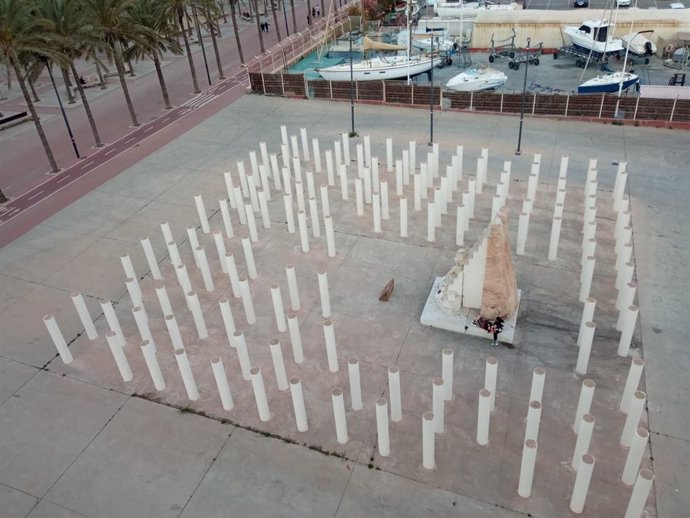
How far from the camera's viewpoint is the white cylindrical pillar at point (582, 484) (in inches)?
360

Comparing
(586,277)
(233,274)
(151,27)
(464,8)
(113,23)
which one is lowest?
(586,277)

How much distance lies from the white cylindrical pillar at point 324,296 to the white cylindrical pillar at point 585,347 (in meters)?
6.33

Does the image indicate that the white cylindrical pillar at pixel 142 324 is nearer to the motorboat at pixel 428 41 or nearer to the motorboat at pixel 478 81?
the motorboat at pixel 478 81

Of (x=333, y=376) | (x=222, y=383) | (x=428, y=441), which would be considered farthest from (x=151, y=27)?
Result: (x=428, y=441)

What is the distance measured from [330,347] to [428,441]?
3.43 meters

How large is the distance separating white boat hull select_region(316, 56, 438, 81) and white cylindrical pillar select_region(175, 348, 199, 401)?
86.6 ft

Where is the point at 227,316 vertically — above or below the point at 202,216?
above

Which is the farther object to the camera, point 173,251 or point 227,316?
point 173,251

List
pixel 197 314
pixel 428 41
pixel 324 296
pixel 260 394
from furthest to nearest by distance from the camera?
1. pixel 428 41
2. pixel 324 296
3. pixel 197 314
4. pixel 260 394

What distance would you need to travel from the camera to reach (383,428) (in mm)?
10828

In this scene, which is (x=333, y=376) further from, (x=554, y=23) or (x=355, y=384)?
(x=554, y=23)

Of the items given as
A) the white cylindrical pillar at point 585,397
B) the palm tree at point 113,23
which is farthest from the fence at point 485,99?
the white cylindrical pillar at point 585,397

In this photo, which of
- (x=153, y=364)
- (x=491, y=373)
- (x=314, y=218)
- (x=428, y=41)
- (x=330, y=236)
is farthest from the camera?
(x=428, y=41)

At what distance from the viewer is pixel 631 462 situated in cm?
998
